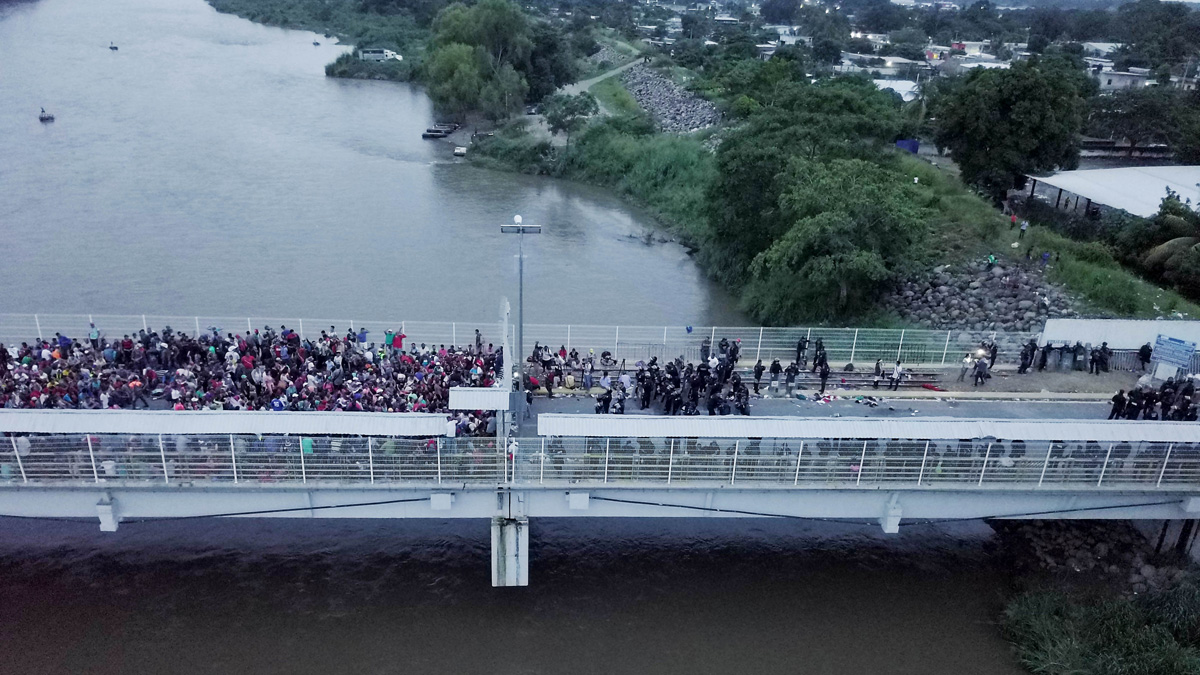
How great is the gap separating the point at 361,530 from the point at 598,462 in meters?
6.77

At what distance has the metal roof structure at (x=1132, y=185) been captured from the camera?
35.6 m

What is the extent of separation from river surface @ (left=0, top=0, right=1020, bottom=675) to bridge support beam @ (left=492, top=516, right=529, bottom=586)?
0.96 meters

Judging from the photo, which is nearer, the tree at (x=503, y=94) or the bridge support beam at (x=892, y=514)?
the bridge support beam at (x=892, y=514)

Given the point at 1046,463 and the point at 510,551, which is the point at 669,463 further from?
the point at 1046,463

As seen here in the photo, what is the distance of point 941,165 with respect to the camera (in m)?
46.4

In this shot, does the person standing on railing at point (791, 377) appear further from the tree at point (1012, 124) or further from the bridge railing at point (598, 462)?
the tree at point (1012, 124)

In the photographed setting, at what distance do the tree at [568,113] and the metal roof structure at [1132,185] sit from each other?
3132 cm

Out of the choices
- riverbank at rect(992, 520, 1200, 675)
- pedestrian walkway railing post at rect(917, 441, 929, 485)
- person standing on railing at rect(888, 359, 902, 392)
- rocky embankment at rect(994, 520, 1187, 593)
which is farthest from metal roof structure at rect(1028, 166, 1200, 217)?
pedestrian walkway railing post at rect(917, 441, 929, 485)

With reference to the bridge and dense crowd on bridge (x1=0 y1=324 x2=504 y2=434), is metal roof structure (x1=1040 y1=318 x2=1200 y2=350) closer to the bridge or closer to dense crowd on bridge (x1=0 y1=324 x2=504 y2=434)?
the bridge

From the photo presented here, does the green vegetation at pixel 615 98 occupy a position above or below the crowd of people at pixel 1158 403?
above

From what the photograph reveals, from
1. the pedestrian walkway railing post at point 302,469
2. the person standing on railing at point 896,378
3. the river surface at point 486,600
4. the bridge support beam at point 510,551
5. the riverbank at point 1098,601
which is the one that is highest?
the pedestrian walkway railing post at point 302,469

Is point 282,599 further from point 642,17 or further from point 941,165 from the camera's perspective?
point 642,17

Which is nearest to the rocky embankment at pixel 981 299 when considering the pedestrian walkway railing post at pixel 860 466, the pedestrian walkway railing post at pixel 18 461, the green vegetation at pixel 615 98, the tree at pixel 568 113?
the pedestrian walkway railing post at pixel 860 466

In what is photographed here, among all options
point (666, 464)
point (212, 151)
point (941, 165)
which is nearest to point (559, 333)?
point (666, 464)
